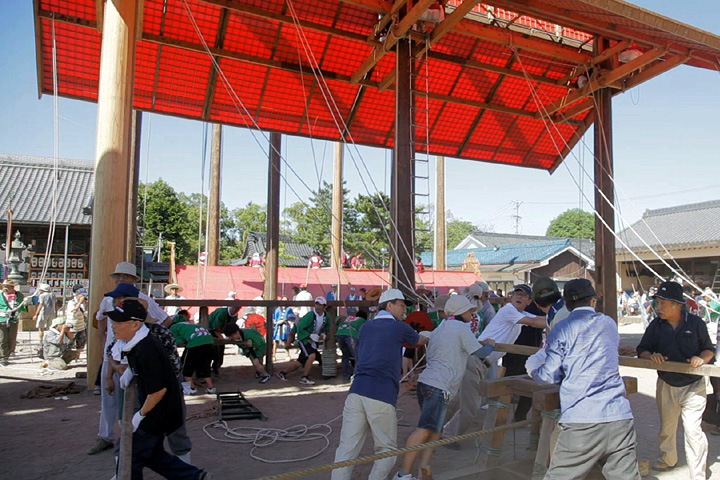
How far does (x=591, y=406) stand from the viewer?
2951mm

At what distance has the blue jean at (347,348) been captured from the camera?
8.98 m

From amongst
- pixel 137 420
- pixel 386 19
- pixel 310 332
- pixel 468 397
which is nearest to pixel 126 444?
pixel 137 420

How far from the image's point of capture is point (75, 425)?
19.4 feet

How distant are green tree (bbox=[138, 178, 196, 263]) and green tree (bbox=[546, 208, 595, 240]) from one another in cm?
5664

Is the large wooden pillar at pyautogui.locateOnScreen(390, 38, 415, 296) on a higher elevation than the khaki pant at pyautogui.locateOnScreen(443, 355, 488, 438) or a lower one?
higher

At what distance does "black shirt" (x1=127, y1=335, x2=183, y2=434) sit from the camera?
11.2ft

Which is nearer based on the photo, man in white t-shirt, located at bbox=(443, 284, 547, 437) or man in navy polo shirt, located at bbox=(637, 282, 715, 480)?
man in navy polo shirt, located at bbox=(637, 282, 715, 480)

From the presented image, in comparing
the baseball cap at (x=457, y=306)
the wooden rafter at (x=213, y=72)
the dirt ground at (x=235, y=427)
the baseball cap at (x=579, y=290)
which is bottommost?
the dirt ground at (x=235, y=427)

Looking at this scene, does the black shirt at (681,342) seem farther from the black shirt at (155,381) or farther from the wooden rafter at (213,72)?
the wooden rafter at (213,72)

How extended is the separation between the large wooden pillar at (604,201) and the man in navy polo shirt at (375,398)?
7.44 metres

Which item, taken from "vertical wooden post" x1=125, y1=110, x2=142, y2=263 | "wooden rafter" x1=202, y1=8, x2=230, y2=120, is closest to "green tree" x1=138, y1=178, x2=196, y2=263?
"vertical wooden post" x1=125, y1=110, x2=142, y2=263

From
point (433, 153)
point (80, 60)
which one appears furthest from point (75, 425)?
point (433, 153)

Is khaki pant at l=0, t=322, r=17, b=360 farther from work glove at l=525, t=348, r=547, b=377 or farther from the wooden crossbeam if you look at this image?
work glove at l=525, t=348, r=547, b=377

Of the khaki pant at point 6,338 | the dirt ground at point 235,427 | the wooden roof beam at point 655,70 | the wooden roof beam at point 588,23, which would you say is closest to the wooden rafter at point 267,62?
the wooden roof beam at point 655,70
